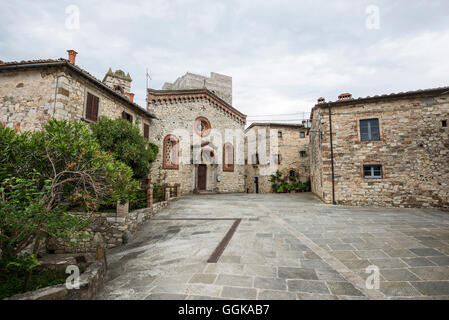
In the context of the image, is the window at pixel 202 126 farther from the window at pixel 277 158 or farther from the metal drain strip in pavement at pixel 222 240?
the metal drain strip in pavement at pixel 222 240

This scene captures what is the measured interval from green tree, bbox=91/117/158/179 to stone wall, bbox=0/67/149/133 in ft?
4.70

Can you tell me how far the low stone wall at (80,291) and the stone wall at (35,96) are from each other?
23.7 ft

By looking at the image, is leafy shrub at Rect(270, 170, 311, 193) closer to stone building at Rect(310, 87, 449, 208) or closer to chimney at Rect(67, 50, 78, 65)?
stone building at Rect(310, 87, 449, 208)

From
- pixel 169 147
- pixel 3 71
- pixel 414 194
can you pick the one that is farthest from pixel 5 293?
pixel 414 194

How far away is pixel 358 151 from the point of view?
10820mm

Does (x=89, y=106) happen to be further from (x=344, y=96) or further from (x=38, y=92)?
(x=344, y=96)

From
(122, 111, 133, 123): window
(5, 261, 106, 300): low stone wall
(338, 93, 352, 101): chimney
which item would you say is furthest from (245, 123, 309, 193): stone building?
(5, 261, 106, 300): low stone wall

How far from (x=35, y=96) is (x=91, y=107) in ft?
6.39

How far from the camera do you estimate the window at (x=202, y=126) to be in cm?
1579

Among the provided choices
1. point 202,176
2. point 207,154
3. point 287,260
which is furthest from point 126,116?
point 287,260

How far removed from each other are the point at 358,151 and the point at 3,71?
17.3m

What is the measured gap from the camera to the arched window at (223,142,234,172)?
17209 millimetres

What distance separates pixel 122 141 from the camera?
8484 millimetres

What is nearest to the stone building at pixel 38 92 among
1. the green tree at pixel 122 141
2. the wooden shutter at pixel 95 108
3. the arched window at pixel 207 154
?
the wooden shutter at pixel 95 108
